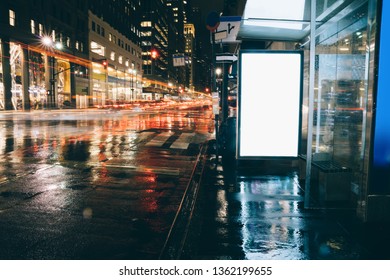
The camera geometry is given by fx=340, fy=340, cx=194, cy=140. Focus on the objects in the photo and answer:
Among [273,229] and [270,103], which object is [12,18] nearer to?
[270,103]

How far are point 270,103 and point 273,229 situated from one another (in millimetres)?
3923

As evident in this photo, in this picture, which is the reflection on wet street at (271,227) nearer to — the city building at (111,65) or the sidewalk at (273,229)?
the sidewalk at (273,229)

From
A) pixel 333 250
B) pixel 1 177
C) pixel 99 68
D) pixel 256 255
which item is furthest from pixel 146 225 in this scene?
pixel 99 68

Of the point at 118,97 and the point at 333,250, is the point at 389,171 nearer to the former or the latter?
the point at 333,250

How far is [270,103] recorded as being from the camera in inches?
323

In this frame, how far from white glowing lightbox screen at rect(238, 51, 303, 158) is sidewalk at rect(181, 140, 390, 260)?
1.10 metres

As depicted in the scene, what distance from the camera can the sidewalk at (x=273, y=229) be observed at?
4.22m

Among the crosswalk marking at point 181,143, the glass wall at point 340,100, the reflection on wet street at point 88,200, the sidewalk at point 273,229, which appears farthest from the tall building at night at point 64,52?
the sidewalk at point 273,229

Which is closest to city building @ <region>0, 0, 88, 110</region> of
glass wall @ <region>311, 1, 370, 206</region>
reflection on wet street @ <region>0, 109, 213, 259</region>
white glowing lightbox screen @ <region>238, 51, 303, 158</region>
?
reflection on wet street @ <region>0, 109, 213, 259</region>

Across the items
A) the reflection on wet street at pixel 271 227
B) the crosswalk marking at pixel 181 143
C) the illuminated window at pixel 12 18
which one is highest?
the illuminated window at pixel 12 18

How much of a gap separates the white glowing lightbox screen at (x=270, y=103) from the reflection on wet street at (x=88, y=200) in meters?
1.99

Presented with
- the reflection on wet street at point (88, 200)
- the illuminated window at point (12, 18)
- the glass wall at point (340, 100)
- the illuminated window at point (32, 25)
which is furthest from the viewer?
the illuminated window at point (32, 25)

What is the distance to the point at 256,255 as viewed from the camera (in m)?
4.18

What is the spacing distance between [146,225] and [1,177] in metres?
4.88
